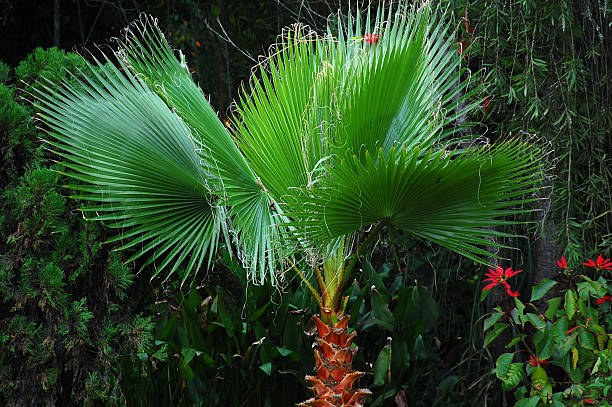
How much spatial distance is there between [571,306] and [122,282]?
6.92 feet

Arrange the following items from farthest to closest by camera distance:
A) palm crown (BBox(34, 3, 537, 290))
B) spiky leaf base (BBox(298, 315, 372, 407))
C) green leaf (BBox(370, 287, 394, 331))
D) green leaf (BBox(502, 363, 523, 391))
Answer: green leaf (BBox(370, 287, 394, 331)), green leaf (BBox(502, 363, 523, 391)), spiky leaf base (BBox(298, 315, 372, 407)), palm crown (BBox(34, 3, 537, 290))

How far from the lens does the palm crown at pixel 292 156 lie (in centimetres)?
228

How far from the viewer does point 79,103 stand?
8.54 ft

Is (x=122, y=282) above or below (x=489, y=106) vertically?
below

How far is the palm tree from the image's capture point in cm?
231

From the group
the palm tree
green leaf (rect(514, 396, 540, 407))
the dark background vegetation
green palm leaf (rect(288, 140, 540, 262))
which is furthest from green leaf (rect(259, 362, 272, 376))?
green leaf (rect(514, 396, 540, 407))

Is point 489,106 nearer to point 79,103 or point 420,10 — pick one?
point 420,10

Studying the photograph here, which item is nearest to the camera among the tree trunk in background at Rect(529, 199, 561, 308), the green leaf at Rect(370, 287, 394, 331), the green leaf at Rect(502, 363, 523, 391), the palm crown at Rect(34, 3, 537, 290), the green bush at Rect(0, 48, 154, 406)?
the palm crown at Rect(34, 3, 537, 290)

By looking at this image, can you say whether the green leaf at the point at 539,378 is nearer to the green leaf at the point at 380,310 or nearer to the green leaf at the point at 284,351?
the green leaf at the point at 380,310

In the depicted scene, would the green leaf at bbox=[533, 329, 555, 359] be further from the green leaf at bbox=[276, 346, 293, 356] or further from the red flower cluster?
the red flower cluster

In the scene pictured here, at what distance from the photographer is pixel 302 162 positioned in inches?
99.7

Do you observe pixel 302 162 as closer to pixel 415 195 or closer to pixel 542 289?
pixel 415 195

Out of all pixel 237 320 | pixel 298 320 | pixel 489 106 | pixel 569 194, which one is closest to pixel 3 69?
pixel 237 320

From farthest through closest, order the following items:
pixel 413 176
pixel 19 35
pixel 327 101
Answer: pixel 19 35 < pixel 327 101 < pixel 413 176
